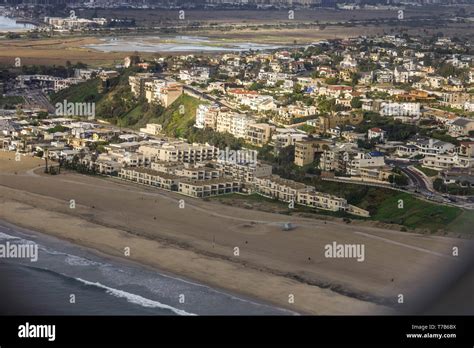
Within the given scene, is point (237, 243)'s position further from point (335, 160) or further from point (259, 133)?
point (259, 133)

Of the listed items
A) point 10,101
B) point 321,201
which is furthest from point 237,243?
point 10,101

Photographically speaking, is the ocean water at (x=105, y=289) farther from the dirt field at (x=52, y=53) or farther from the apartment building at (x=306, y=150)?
the dirt field at (x=52, y=53)

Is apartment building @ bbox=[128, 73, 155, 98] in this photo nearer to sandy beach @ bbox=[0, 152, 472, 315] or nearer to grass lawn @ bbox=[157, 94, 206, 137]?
grass lawn @ bbox=[157, 94, 206, 137]

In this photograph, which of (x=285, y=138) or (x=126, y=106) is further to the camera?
(x=126, y=106)

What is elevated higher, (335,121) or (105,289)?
(335,121)

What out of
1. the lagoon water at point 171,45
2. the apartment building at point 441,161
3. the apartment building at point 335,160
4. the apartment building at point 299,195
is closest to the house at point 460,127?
the apartment building at point 441,161

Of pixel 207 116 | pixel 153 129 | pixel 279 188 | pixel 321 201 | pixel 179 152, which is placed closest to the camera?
pixel 321 201
